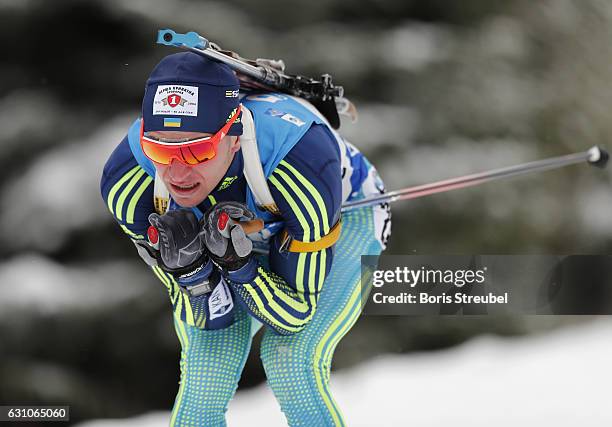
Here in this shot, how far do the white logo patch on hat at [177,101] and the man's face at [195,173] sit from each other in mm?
37

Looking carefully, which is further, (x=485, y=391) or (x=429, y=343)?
(x=429, y=343)

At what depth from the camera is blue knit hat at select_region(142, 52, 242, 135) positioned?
4.74 ft

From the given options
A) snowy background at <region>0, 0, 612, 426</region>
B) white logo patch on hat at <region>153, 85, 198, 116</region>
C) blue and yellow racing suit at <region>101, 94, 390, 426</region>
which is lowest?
blue and yellow racing suit at <region>101, 94, 390, 426</region>

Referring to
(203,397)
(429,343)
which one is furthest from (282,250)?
(429,343)

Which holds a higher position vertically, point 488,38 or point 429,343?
point 488,38

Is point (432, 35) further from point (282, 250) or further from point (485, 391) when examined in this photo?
point (282, 250)

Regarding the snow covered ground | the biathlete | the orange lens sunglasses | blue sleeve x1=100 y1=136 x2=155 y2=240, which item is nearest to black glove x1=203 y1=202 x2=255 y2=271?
the biathlete

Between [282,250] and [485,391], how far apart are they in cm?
154

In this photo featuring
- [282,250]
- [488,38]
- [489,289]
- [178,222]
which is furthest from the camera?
[488,38]

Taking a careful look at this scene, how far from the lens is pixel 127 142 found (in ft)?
5.50

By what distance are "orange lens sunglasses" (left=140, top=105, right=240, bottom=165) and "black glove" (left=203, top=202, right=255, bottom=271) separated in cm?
10

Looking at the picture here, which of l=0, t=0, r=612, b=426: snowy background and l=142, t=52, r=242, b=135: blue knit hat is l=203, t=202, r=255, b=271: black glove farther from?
l=0, t=0, r=612, b=426: snowy background

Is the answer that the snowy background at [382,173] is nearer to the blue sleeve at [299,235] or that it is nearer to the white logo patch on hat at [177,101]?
the blue sleeve at [299,235]

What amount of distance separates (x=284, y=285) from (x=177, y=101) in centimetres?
43
